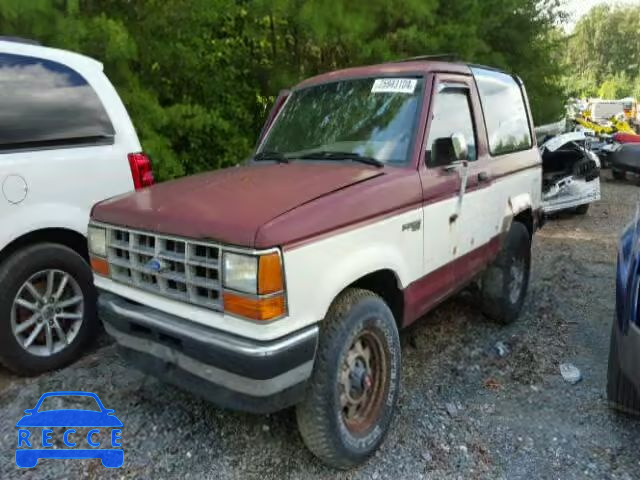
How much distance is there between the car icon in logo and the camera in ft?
9.85

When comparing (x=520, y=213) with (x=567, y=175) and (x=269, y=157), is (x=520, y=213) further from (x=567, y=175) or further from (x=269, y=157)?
(x=567, y=175)

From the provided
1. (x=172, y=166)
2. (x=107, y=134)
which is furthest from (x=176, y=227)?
(x=172, y=166)

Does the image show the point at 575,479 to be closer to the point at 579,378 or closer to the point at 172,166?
the point at 579,378

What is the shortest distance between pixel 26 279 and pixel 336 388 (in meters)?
2.28

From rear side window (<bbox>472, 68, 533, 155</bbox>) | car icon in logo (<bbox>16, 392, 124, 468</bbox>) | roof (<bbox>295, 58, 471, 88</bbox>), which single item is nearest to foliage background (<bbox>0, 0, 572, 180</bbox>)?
roof (<bbox>295, 58, 471, 88</bbox>)

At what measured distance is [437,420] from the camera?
3.38m

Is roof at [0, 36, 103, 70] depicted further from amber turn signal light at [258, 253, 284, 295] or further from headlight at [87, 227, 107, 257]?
amber turn signal light at [258, 253, 284, 295]

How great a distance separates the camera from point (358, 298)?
285 cm

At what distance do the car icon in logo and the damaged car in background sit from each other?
7.77 metres

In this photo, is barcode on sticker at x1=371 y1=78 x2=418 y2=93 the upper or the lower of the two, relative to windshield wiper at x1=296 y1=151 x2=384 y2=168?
upper

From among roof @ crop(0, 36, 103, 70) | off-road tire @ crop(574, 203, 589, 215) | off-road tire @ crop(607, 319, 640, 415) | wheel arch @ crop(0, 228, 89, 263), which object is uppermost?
roof @ crop(0, 36, 103, 70)

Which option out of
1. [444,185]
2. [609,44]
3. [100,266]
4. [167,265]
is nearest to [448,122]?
[444,185]

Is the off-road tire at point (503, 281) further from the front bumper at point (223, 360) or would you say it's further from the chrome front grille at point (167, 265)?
the chrome front grille at point (167, 265)

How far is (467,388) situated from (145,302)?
2181 mm
